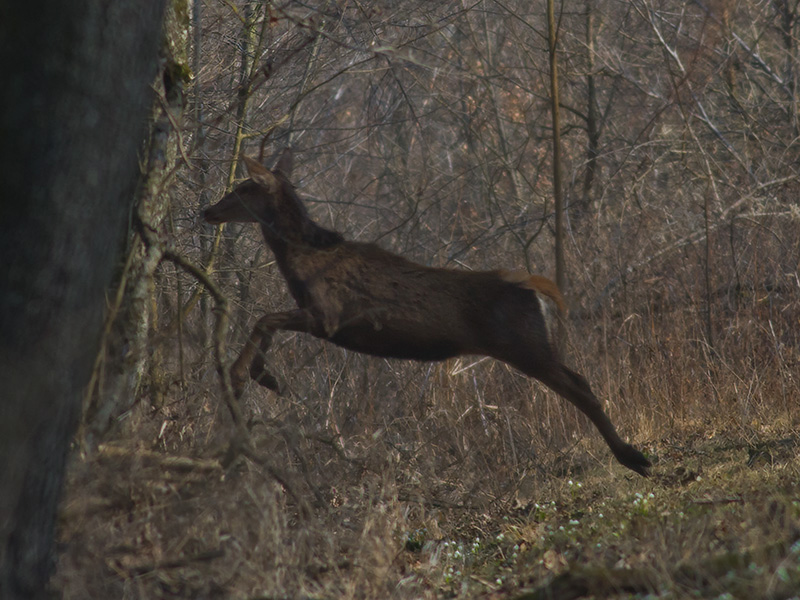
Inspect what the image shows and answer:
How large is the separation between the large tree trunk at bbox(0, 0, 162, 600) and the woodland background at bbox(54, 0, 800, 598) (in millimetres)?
332

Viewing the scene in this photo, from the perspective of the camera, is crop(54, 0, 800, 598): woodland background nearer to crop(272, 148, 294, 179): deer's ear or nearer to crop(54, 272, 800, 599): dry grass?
crop(54, 272, 800, 599): dry grass

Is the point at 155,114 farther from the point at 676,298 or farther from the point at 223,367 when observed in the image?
the point at 676,298

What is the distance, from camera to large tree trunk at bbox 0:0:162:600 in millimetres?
3219

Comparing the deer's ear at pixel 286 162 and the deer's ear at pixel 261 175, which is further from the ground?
the deer's ear at pixel 286 162

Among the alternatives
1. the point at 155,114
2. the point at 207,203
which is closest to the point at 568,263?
the point at 207,203

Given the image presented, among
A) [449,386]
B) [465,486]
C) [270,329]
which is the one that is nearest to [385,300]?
[270,329]

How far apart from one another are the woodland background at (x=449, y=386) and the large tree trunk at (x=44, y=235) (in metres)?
0.33

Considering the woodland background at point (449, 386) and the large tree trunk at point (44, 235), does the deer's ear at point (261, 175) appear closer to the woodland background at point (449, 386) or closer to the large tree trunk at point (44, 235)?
the woodland background at point (449, 386)

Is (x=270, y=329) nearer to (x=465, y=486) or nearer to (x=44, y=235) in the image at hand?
(x=465, y=486)

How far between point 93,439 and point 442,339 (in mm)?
2752

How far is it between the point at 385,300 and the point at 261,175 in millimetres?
1155

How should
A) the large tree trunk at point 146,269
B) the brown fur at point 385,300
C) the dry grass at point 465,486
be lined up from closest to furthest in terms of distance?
the dry grass at point 465,486 < the large tree trunk at point 146,269 < the brown fur at point 385,300

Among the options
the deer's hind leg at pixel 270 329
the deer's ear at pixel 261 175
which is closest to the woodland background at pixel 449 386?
the deer's hind leg at pixel 270 329

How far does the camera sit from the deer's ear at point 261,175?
6.06 m
